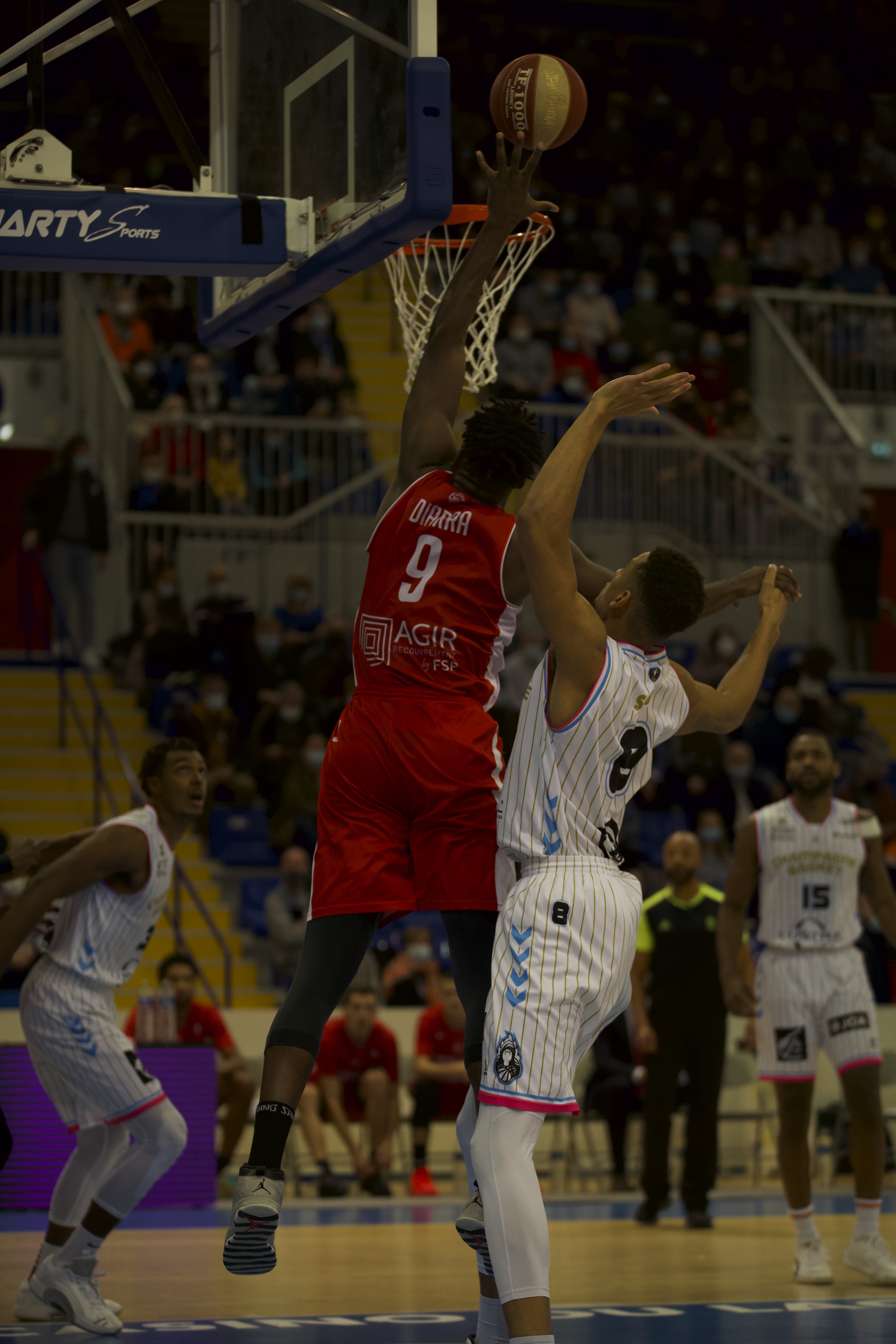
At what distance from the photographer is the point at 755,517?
2053 centimetres

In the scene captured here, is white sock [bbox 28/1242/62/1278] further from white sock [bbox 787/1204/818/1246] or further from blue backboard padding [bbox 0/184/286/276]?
blue backboard padding [bbox 0/184/286/276]

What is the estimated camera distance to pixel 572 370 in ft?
69.4

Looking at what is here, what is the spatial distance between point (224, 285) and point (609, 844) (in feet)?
9.41

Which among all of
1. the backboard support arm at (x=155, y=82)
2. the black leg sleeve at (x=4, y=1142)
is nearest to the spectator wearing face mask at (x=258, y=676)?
the black leg sleeve at (x=4, y=1142)

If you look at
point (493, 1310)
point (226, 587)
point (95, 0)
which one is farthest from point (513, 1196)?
point (226, 587)

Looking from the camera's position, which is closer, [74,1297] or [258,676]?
[74,1297]

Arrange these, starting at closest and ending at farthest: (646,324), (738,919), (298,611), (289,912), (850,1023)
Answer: (850,1023) < (738,919) < (289,912) < (298,611) < (646,324)

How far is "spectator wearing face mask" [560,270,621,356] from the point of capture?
859 inches

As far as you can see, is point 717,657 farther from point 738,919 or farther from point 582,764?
point 582,764

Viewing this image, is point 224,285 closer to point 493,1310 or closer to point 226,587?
point 493,1310

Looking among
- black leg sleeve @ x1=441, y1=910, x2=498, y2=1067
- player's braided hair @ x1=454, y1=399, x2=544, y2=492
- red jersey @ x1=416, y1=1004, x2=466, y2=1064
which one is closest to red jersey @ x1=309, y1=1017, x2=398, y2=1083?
red jersey @ x1=416, y1=1004, x2=466, y2=1064

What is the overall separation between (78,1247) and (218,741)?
9823 millimetres

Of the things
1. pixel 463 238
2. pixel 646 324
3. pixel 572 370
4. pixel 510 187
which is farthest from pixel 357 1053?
pixel 646 324

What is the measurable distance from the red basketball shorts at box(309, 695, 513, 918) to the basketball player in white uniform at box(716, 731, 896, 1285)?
12.2 feet
